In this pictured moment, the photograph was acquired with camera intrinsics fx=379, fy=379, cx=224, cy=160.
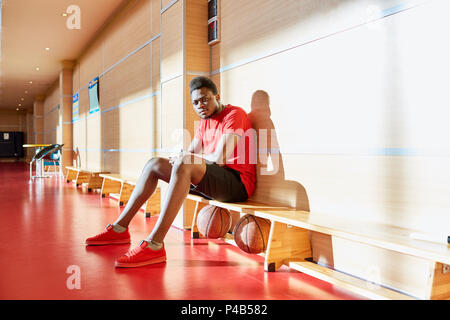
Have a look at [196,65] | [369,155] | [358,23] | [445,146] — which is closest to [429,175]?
[445,146]

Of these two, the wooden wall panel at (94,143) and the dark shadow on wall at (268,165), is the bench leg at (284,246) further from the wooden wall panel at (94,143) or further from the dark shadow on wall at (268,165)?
the wooden wall panel at (94,143)

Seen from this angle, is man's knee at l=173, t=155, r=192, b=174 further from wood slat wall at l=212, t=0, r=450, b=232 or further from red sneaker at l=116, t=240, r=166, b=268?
wood slat wall at l=212, t=0, r=450, b=232

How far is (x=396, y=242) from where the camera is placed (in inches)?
58.6

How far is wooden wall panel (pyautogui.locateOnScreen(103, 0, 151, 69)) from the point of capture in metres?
4.88

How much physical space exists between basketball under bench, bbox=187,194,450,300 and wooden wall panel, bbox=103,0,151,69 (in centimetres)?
330

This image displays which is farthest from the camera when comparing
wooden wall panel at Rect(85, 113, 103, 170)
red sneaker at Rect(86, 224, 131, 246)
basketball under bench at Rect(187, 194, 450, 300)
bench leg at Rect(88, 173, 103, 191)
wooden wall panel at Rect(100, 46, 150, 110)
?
wooden wall panel at Rect(85, 113, 103, 170)

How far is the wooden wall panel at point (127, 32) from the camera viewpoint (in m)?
4.88

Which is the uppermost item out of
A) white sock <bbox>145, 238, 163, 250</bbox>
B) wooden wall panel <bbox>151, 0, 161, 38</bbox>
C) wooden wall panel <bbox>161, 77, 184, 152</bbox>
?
wooden wall panel <bbox>151, 0, 161, 38</bbox>

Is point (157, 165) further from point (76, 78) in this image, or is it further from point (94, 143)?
point (76, 78)

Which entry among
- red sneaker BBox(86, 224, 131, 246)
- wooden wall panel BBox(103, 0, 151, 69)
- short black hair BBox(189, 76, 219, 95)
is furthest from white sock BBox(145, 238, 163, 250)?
wooden wall panel BBox(103, 0, 151, 69)

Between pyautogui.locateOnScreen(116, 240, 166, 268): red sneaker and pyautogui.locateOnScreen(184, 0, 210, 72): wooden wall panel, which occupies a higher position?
pyautogui.locateOnScreen(184, 0, 210, 72): wooden wall panel

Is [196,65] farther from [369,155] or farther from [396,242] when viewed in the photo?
[396,242]

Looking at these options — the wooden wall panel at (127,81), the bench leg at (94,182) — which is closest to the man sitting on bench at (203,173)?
the wooden wall panel at (127,81)

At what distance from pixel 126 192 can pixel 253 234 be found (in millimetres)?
2817
